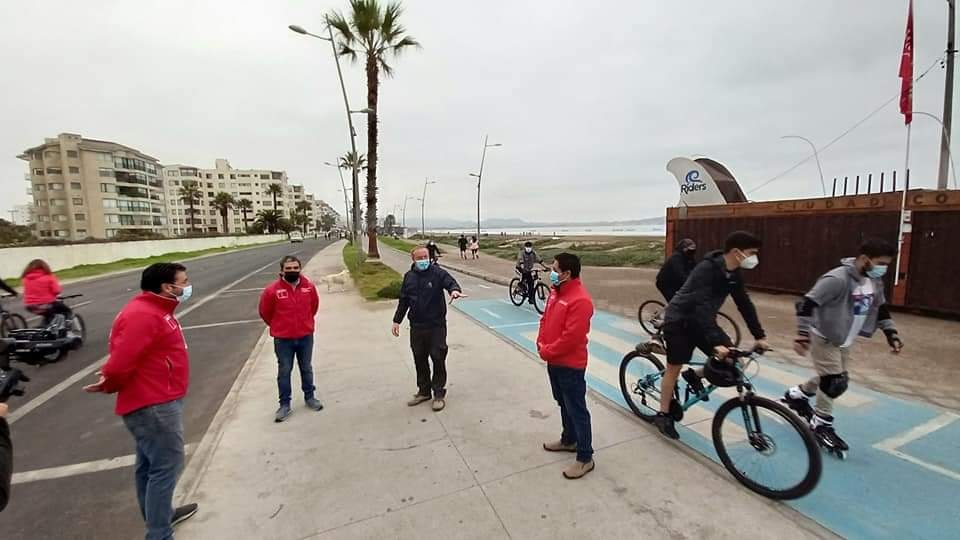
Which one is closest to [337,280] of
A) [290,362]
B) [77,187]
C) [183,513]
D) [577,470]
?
[290,362]

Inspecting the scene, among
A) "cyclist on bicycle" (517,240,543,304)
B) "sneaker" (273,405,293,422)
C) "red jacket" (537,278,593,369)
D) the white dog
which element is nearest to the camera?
"red jacket" (537,278,593,369)

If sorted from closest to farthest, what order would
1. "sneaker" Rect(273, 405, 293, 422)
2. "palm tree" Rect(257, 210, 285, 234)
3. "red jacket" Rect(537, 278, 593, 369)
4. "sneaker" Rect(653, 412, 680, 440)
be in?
"red jacket" Rect(537, 278, 593, 369), "sneaker" Rect(653, 412, 680, 440), "sneaker" Rect(273, 405, 293, 422), "palm tree" Rect(257, 210, 285, 234)

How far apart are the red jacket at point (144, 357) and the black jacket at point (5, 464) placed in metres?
0.41

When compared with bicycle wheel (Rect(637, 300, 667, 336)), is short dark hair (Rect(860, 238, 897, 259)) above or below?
above

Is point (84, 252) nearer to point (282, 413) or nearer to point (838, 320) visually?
point (282, 413)

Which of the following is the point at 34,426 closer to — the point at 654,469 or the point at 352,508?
the point at 352,508

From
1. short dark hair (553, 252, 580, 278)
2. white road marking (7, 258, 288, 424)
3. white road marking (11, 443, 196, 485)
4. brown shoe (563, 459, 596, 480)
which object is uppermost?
short dark hair (553, 252, 580, 278)

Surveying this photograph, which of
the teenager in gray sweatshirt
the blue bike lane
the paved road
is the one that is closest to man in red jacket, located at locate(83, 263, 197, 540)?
the paved road

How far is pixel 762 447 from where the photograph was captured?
9.82 feet

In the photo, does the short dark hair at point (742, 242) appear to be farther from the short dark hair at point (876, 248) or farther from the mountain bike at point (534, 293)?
the mountain bike at point (534, 293)

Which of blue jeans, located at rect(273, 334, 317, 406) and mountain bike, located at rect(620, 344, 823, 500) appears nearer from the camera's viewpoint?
mountain bike, located at rect(620, 344, 823, 500)

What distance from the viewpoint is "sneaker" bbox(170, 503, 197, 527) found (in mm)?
2704

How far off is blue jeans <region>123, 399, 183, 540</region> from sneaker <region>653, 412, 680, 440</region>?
3717 millimetres

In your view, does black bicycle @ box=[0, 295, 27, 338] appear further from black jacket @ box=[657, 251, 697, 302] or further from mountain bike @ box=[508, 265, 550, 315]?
black jacket @ box=[657, 251, 697, 302]
